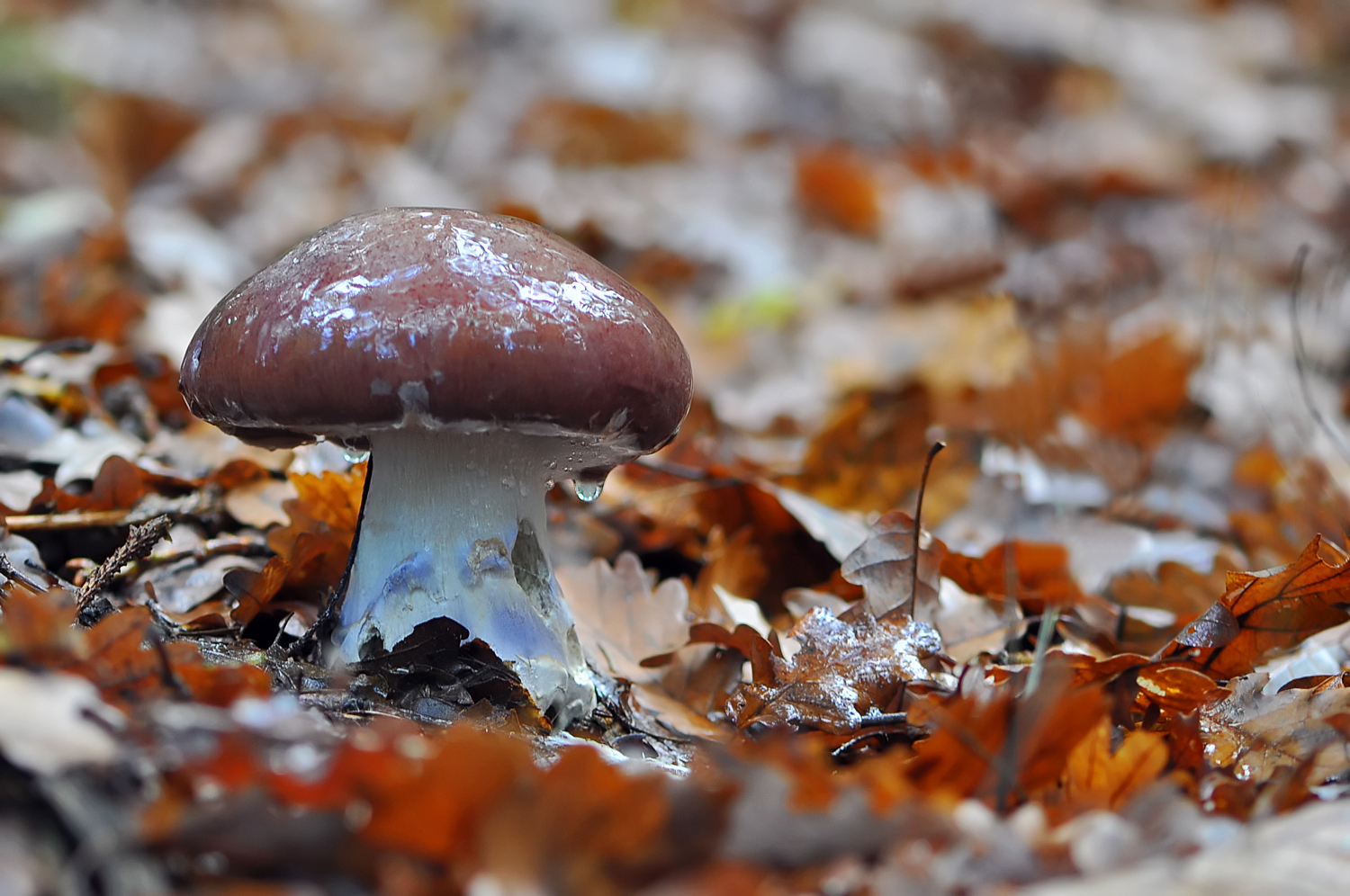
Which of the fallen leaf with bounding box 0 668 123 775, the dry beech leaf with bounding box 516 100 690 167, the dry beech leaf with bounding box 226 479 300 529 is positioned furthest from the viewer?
the dry beech leaf with bounding box 516 100 690 167

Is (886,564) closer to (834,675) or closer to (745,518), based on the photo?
(834,675)

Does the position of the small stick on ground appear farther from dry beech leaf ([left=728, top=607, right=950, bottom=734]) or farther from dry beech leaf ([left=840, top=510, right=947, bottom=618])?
dry beech leaf ([left=840, top=510, right=947, bottom=618])

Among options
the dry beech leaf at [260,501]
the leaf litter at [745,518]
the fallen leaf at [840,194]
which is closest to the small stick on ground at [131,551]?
the leaf litter at [745,518]

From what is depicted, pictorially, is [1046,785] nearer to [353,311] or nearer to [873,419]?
[353,311]

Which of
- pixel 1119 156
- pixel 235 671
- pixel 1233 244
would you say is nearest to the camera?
pixel 235 671

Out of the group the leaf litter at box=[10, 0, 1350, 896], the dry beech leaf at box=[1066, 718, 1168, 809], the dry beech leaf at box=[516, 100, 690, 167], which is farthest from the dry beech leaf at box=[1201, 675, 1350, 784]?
the dry beech leaf at box=[516, 100, 690, 167]

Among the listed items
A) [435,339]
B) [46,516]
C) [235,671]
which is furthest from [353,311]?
[46,516]

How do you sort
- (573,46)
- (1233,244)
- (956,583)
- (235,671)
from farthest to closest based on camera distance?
(573,46) < (1233,244) < (956,583) < (235,671)
